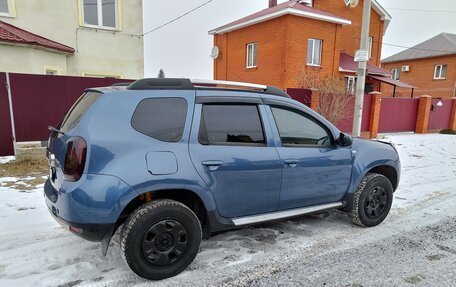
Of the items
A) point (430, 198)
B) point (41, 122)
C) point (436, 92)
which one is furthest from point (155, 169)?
point (436, 92)

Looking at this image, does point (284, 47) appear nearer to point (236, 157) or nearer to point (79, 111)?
point (236, 157)

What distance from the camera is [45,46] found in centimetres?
1018

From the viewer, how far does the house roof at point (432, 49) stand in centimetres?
2902

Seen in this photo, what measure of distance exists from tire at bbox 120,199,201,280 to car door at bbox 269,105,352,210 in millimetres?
1116

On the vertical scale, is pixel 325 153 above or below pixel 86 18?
below

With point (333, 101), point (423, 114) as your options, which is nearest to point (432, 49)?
point (423, 114)

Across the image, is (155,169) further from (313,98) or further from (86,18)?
(86,18)

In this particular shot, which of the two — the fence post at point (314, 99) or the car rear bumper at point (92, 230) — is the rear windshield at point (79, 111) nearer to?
the car rear bumper at point (92, 230)

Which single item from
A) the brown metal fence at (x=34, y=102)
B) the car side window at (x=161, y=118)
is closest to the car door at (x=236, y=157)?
the car side window at (x=161, y=118)

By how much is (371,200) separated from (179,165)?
8.99 feet

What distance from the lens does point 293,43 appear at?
1598 cm

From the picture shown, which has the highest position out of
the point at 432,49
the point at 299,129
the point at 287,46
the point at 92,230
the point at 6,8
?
the point at 432,49

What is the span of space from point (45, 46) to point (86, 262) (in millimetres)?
9365

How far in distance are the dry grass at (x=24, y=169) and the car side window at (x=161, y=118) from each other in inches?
184
